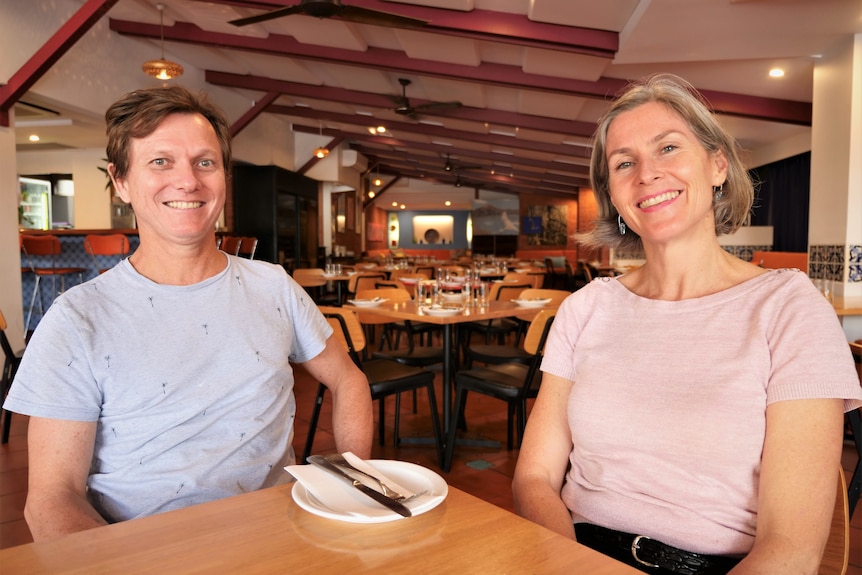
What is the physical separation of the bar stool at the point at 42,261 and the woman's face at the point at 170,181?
6.99m

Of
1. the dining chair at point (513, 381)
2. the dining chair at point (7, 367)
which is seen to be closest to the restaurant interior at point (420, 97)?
the dining chair at point (7, 367)

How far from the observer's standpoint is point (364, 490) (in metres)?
0.93

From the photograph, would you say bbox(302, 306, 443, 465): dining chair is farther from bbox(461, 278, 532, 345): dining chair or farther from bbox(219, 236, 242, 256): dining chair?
bbox(219, 236, 242, 256): dining chair

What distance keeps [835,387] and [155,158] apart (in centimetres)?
142

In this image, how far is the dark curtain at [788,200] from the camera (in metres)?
9.21

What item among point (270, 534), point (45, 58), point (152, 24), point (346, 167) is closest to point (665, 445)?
point (270, 534)

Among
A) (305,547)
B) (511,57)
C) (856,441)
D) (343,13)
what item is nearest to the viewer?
(305,547)

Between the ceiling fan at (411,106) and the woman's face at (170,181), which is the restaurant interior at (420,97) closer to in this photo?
the ceiling fan at (411,106)

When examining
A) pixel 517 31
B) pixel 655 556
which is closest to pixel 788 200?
pixel 517 31

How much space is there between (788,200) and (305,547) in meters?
10.7

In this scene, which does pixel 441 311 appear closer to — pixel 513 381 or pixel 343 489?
pixel 513 381

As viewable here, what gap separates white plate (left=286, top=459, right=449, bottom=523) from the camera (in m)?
0.87

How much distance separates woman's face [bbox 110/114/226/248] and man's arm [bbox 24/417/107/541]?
0.45m

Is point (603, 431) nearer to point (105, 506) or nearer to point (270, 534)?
point (270, 534)
